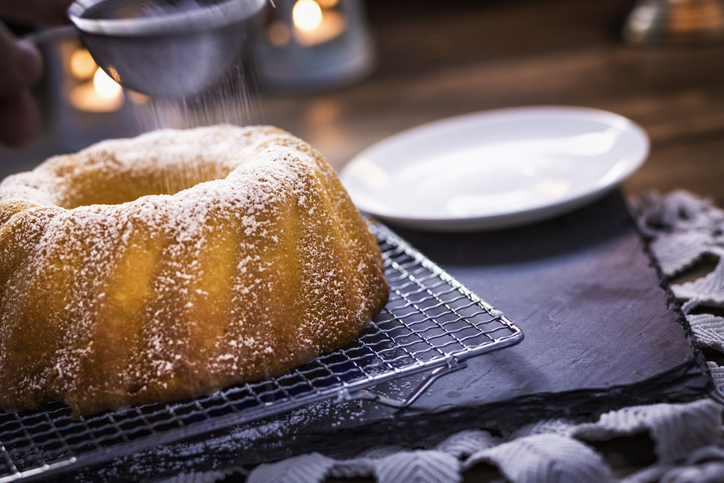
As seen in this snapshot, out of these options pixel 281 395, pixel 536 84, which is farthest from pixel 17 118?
pixel 536 84

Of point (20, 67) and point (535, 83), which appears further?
point (535, 83)

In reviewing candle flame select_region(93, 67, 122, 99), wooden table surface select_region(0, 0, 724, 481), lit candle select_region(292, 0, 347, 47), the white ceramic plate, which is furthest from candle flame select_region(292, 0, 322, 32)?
the white ceramic plate

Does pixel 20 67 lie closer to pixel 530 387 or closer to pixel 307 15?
pixel 530 387

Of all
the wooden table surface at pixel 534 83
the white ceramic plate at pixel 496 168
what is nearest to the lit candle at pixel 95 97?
the wooden table surface at pixel 534 83

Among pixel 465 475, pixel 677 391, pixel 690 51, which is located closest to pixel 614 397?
pixel 677 391

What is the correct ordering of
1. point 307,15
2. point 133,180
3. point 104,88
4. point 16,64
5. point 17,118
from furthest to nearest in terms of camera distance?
1. point 307,15
2. point 104,88
3. point 17,118
4. point 16,64
5. point 133,180

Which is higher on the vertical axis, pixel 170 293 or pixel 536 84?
pixel 170 293

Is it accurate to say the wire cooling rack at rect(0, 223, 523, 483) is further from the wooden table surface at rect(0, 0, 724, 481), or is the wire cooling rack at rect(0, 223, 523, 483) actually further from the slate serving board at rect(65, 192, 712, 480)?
the wooden table surface at rect(0, 0, 724, 481)

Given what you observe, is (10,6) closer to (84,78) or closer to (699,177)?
(84,78)

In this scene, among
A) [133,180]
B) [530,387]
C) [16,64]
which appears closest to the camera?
[530,387]
